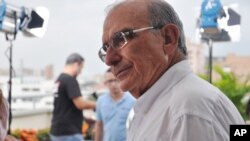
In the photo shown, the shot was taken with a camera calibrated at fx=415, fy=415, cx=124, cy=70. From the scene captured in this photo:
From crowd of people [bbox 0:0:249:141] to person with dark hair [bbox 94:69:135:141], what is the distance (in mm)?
1467

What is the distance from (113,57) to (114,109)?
1.64m

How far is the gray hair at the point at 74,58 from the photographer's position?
3005mm

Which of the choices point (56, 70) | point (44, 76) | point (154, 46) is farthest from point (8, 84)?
point (154, 46)

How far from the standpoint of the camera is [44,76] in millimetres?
3785

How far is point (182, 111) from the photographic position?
711 millimetres

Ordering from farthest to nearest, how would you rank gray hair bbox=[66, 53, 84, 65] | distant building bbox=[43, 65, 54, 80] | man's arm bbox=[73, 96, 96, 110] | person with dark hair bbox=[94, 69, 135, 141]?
distant building bbox=[43, 65, 54, 80] → gray hair bbox=[66, 53, 84, 65] → man's arm bbox=[73, 96, 96, 110] → person with dark hair bbox=[94, 69, 135, 141]

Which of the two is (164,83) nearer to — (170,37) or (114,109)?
(170,37)

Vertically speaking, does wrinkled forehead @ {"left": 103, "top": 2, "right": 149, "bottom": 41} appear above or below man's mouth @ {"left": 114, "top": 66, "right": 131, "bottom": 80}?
above

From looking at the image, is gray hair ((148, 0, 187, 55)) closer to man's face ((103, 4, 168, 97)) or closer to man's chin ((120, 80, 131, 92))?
man's face ((103, 4, 168, 97))

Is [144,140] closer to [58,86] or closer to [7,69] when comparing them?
[7,69]

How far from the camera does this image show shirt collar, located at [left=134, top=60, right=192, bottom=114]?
2.67ft

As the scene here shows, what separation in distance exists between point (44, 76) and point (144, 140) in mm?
3088

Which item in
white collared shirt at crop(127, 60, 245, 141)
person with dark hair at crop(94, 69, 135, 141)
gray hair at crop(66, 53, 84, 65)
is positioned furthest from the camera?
gray hair at crop(66, 53, 84, 65)

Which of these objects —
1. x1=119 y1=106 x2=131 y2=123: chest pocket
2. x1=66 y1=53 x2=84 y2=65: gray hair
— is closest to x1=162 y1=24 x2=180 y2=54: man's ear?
x1=119 y1=106 x2=131 y2=123: chest pocket
